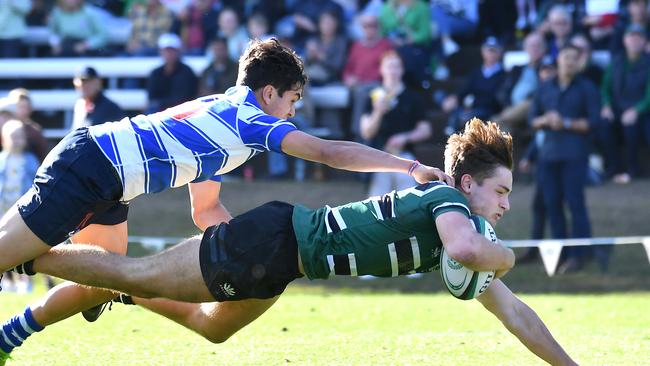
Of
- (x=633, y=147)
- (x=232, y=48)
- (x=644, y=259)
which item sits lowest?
(x=644, y=259)

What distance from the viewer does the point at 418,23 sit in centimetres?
1597

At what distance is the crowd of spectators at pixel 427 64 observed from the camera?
1327cm

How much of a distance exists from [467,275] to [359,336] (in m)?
2.82

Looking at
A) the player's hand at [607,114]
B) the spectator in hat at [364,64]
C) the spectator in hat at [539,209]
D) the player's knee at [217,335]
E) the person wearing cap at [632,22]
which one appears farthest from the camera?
the spectator in hat at [364,64]

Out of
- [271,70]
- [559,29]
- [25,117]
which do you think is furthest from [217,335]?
[559,29]

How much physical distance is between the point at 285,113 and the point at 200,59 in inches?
435

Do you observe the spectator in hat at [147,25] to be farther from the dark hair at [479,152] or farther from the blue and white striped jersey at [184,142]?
the dark hair at [479,152]

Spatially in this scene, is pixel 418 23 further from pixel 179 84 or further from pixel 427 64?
pixel 179 84

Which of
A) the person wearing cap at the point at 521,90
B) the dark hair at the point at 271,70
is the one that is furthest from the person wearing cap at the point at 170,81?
the dark hair at the point at 271,70

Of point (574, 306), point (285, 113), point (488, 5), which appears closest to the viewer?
point (285, 113)

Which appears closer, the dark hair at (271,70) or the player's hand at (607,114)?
the dark hair at (271,70)

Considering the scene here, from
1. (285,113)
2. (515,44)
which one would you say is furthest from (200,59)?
(285,113)

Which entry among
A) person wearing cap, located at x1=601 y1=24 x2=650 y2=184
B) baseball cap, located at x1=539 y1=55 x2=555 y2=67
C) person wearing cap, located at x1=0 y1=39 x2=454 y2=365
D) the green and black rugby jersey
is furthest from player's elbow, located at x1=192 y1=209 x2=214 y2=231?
person wearing cap, located at x1=601 y1=24 x2=650 y2=184

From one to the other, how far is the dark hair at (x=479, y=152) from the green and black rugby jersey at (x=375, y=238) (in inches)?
10.3
